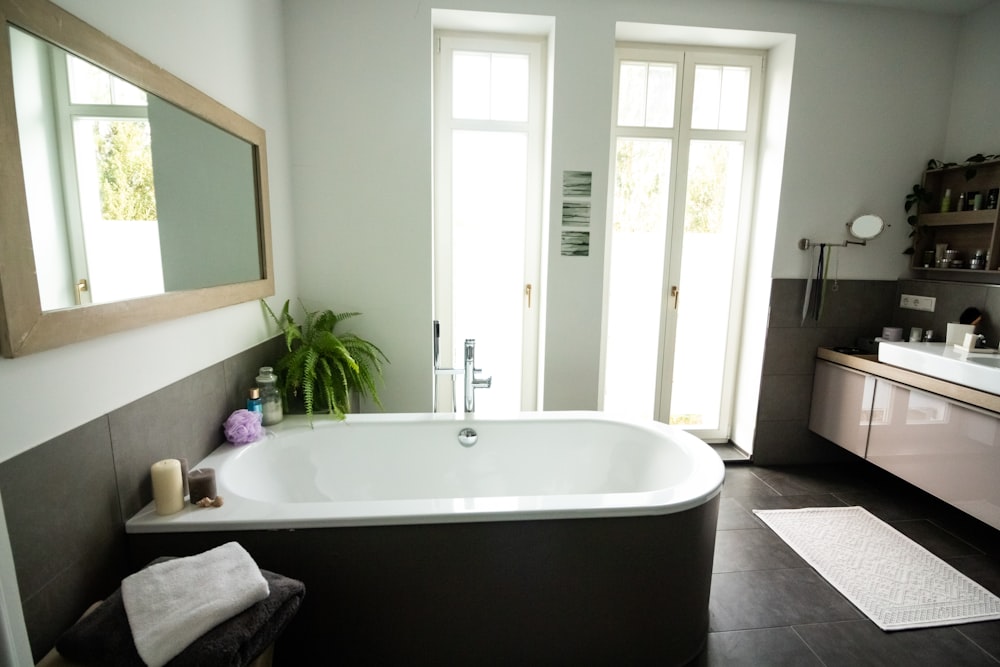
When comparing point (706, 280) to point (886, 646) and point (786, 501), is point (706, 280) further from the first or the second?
point (886, 646)

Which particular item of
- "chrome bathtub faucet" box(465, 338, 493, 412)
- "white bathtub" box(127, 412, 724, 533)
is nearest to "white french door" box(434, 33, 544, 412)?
"chrome bathtub faucet" box(465, 338, 493, 412)

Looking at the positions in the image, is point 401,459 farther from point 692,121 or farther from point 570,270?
point 692,121

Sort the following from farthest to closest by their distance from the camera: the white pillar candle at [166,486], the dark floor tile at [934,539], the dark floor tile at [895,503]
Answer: the dark floor tile at [895,503] → the dark floor tile at [934,539] → the white pillar candle at [166,486]

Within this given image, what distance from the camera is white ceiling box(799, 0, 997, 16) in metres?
2.57

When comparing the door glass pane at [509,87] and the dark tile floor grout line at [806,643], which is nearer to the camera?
the dark tile floor grout line at [806,643]

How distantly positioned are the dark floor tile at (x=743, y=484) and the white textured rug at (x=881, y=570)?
7.8 inches

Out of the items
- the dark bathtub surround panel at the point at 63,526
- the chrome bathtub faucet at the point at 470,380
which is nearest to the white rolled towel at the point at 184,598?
the dark bathtub surround panel at the point at 63,526

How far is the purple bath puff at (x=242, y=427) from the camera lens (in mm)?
1777

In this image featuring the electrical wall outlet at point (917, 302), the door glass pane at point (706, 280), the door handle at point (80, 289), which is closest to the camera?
the door handle at point (80, 289)

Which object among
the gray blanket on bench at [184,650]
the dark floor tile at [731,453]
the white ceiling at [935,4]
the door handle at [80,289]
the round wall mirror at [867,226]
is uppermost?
the white ceiling at [935,4]

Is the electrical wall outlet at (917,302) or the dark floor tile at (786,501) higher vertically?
the electrical wall outlet at (917,302)

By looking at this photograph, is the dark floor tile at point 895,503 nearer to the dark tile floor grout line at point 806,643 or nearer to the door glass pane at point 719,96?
the dark tile floor grout line at point 806,643

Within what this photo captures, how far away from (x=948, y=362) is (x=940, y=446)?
398 millimetres

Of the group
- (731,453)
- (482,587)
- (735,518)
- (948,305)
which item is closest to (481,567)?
(482,587)
